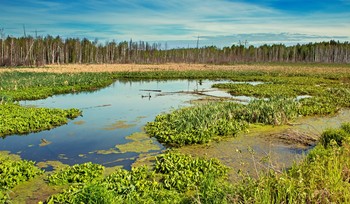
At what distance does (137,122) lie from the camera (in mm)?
16766

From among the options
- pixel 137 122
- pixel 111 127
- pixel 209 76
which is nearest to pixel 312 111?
pixel 137 122

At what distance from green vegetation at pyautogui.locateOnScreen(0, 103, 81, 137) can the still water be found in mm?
466

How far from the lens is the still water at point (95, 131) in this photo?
37.1 ft

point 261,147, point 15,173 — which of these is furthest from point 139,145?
point 15,173

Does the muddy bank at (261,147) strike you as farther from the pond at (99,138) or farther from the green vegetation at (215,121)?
the green vegetation at (215,121)

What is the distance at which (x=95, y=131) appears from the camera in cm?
1485

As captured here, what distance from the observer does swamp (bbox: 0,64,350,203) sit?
21.9 ft

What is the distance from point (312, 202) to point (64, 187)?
572 centimetres

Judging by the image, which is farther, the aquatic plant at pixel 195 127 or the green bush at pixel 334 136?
the aquatic plant at pixel 195 127

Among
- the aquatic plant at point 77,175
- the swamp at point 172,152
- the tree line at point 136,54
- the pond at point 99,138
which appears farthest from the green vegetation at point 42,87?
the tree line at point 136,54

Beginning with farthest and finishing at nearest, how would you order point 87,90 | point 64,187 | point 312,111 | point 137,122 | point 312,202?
point 87,90 < point 312,111 < point 137,122 < point 64,187 < point 312,202

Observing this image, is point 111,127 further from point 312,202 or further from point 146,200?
point 312,202

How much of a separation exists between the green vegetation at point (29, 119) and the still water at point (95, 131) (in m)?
0.47

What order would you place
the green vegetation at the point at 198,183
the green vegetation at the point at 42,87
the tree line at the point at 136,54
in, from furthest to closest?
the tree line at the point at 136,54 < the green vegetation at the point at 42,87 < the green vegetation at the point at 198,183
